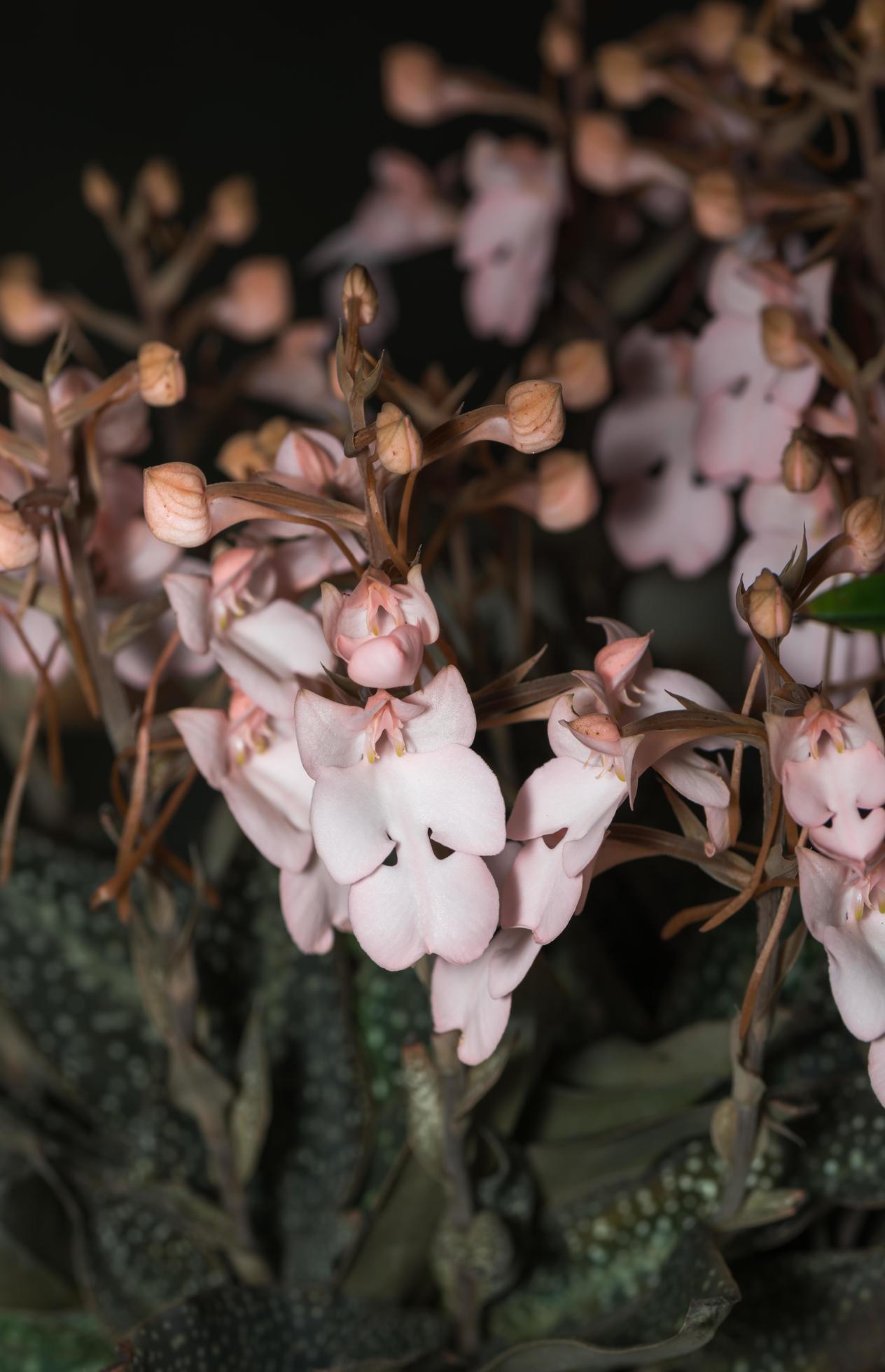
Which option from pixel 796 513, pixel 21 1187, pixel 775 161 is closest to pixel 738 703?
pixel 796 513

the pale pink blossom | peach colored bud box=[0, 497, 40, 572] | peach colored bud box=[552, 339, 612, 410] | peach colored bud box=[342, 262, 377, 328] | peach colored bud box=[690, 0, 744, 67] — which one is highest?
peach colored bud box=[342, 262, 377, 328]

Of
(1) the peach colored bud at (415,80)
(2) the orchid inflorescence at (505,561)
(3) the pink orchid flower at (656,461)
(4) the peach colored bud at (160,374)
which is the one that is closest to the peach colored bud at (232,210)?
(2) the orchid inflorescence at (505,561)

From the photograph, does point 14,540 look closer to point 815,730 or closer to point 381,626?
point 381,626

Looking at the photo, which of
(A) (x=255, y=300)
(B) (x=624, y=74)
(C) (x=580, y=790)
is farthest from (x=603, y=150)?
(C) (x=580, y=790)

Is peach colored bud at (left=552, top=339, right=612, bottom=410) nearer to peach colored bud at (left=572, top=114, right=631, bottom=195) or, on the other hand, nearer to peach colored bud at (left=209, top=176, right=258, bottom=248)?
peach colored bud at (left=572, top=114, right=631, bottom=195)

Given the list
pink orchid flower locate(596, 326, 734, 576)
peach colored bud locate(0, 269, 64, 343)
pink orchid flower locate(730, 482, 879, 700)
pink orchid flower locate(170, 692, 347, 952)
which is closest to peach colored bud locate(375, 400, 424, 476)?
pink orchid flower locate(170, 692, 347, 952)

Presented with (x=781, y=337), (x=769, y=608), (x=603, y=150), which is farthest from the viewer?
(x=603, y=150)

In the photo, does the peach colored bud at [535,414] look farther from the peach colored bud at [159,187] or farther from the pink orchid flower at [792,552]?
the peach colored bud at [159,187]
